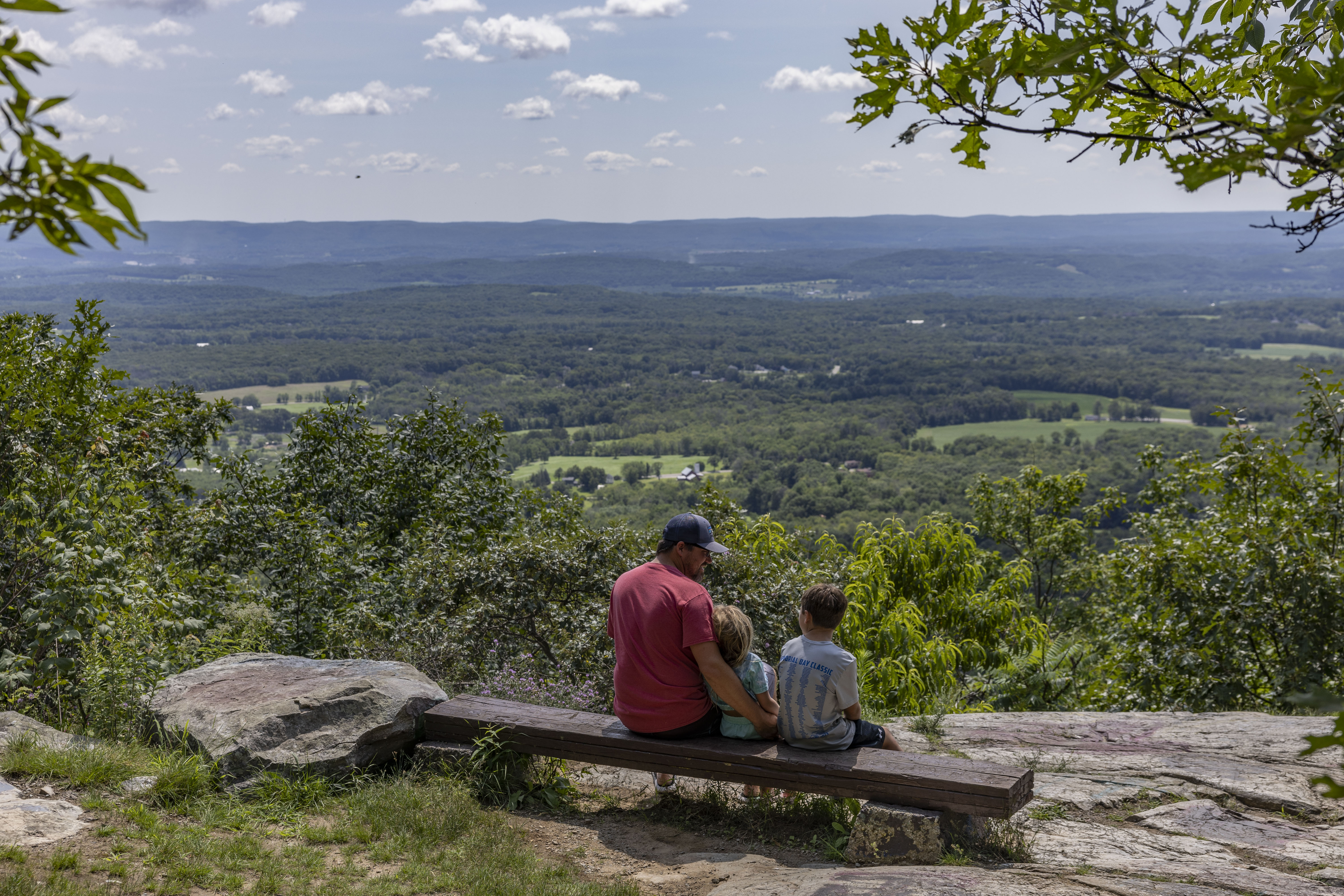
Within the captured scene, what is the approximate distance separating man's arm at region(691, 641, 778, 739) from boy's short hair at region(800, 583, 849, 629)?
1.48 ft

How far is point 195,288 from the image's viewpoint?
7653 inches

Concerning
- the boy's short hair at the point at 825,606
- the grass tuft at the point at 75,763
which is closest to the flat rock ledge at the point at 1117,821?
the boy's short hair at the point at 825,606

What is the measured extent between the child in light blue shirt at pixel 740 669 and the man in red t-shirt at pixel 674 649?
4cm

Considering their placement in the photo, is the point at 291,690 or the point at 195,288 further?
the point at 195,288

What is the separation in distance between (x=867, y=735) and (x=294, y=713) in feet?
9.11

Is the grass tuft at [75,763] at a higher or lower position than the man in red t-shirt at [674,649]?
lower

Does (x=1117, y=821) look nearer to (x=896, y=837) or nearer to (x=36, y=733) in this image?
(x=896, y=837)

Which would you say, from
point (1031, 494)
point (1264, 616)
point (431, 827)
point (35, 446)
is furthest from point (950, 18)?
point (1031, 494)

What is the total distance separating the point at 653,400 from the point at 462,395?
30881 millimetres

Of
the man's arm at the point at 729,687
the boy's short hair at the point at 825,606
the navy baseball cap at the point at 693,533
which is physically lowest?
the man's arm at the point at 729,687

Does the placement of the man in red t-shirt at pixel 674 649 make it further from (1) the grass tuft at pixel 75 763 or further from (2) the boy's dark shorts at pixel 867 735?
(1) the grass tuft at pixel 75 763

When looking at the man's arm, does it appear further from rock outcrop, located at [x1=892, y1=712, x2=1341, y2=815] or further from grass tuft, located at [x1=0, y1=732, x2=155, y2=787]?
grass tuft, located at [x1=0, y1=732, x2=155, y2=787]

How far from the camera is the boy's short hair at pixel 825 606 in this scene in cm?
405

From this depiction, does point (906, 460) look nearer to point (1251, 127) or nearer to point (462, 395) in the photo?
point (462, 395)
